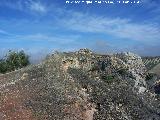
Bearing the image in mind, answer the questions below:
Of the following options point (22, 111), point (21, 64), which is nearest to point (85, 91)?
point (22, 111)

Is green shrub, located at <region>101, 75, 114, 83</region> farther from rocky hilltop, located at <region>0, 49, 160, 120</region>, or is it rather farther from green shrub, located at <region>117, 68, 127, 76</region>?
green shrub, located at <region>117, 68, 127, 76</region>

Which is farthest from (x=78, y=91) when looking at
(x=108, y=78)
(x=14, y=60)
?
(x=14, y=60)

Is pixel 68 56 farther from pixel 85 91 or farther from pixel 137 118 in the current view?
pixel 137 118

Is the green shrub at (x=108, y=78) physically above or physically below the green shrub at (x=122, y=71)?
below

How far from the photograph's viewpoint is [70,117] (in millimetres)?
28688

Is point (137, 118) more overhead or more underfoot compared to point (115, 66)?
more underfoot

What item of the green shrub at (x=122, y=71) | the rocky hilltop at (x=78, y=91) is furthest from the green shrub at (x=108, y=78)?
the green shrub at (x=122, y=71)

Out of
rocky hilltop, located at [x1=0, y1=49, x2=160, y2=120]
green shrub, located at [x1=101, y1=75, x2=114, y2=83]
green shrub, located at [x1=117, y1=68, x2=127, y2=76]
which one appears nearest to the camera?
rocky hilltop, located at [x1=0, y1=49, x2=160, y2=120]

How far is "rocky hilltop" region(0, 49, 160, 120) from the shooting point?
2933 centimetres

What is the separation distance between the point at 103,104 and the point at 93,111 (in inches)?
64.4

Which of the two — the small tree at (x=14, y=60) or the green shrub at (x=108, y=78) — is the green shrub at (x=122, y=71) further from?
the small tree at (x=14, y=60)

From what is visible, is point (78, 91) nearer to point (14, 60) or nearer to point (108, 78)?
point (108, 78)

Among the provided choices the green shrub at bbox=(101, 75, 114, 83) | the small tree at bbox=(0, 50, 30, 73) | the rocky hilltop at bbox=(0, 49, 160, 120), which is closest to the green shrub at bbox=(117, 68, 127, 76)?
the rocky hilltop at bbox=(0, 49, 160, 120)

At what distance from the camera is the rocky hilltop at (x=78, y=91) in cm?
2933
